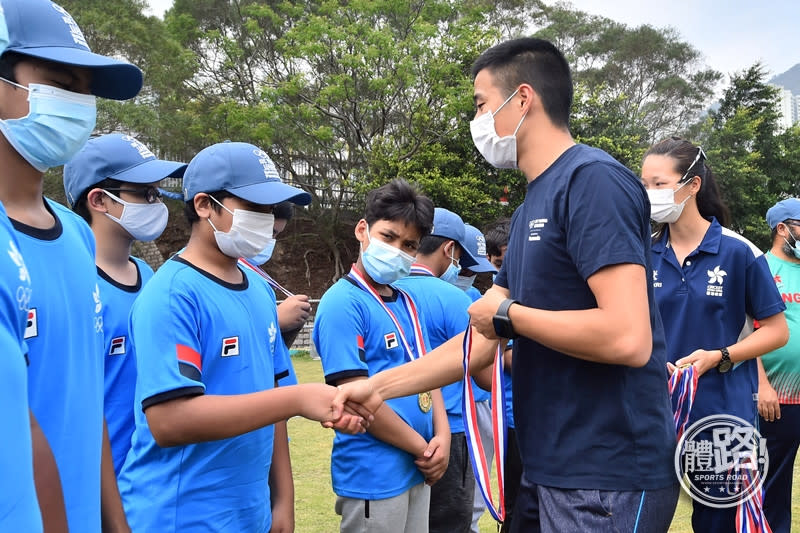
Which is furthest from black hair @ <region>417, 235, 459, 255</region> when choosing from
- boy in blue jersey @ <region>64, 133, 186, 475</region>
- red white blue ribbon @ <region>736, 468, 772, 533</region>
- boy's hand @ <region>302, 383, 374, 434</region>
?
red white blue ribbon @ <region>736, 468, 772, 533</region>

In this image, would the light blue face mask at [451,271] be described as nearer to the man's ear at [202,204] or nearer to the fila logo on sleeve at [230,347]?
the man's ear at [202,204]

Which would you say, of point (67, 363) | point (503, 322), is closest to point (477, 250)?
point (503, 322)

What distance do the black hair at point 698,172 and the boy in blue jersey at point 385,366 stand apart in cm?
142

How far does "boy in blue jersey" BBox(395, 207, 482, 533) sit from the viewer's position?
421cm

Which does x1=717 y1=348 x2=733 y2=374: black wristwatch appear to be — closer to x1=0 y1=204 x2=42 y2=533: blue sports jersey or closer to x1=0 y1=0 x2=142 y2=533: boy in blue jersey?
x1=0 y1=0 x2=142 y2=533: boy in blue jersey

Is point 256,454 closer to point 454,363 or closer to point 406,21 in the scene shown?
point 454,363

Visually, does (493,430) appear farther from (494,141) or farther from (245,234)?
(245,234)

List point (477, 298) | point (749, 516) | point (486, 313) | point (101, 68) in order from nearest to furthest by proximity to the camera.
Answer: point (101, 68) < point (486, 313) < point (749, 516) < point (477, 298)

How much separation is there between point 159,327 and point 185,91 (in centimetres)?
2512

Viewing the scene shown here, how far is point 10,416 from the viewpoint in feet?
3.54

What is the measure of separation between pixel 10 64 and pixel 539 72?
166cm

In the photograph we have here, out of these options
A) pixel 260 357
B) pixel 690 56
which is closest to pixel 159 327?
pixel 260 357

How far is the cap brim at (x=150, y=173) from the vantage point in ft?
11.8

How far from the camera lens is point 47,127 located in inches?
78.0
